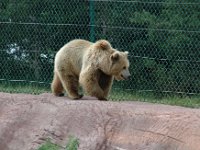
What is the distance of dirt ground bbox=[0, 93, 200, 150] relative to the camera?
8.01 m

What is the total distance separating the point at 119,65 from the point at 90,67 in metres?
0.39

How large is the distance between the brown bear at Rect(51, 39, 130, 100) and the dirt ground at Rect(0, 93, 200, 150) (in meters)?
0.30

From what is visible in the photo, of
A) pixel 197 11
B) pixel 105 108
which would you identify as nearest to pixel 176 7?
pixel 197 11

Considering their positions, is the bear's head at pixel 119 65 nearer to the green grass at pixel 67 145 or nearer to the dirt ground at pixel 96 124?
the dirt ground at pixel 96 124

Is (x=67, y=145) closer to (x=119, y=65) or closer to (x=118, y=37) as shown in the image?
(x=119, y=65)

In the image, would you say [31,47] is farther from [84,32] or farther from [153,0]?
[153,0]

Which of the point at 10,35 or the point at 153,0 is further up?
the point at 153,0

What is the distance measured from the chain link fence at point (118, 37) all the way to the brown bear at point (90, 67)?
157 cm

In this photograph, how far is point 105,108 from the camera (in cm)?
855

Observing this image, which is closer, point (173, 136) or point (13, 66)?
point (173, 136)

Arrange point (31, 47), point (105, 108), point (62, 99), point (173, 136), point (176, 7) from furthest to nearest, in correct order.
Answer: point (31, 47), point (176, 7), point (62, 99), point (105, 108), point (173, 136)

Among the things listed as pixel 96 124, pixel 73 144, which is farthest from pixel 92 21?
pixel 73 144

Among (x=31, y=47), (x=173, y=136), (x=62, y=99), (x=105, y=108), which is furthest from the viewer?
(x=31, y=47)

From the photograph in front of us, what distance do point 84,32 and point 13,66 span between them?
1.54 meters
